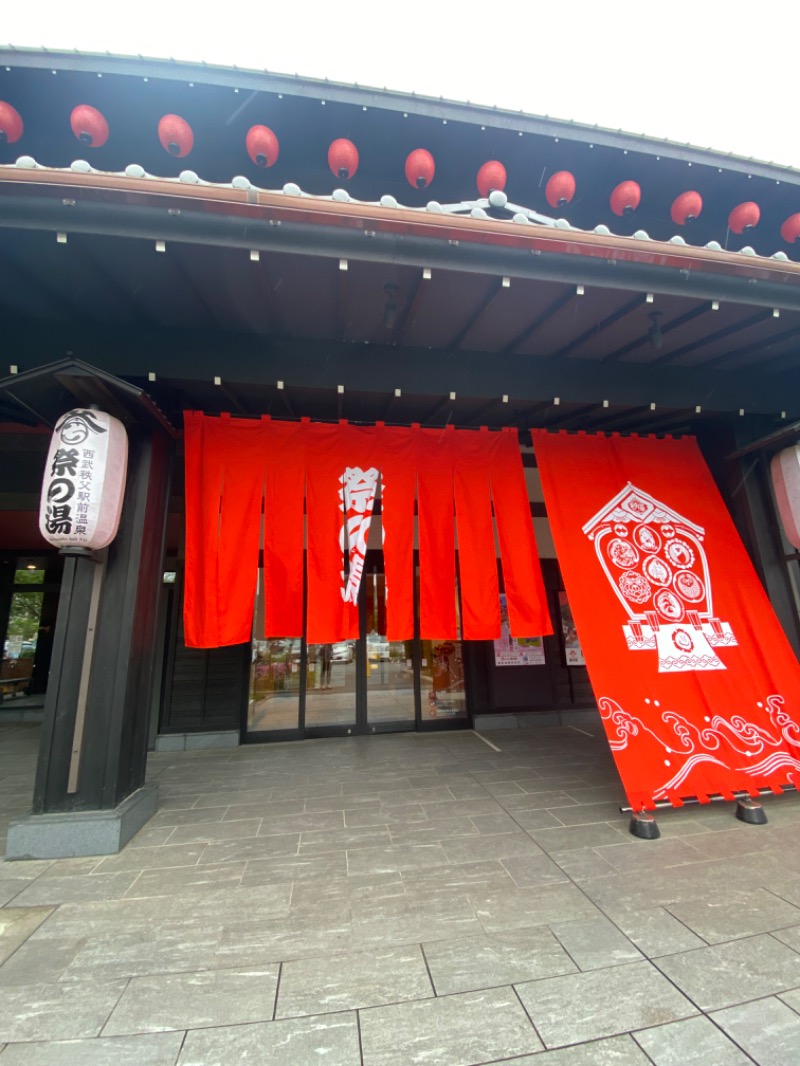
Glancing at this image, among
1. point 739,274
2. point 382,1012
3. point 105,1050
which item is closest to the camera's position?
point 105,1050

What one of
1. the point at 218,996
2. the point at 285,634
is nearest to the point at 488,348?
the point at 285,634

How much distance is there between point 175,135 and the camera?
148 inches

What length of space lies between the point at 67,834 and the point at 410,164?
654 cm

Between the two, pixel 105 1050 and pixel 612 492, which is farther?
pixel 612 492

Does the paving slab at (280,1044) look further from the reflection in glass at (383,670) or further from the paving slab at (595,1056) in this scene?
the reflection in glass at (383,670)

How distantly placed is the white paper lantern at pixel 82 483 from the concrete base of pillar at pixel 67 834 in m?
2.18

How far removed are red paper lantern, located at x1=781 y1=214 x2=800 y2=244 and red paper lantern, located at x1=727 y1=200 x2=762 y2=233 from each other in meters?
0.47

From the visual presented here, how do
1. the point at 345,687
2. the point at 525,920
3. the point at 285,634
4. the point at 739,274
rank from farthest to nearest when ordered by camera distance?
the point at 345,687 → the point at 285,634 → the point at 739,274 → the point at 525,920

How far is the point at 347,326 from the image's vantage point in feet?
12.9

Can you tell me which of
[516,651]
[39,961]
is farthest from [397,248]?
[516,651]

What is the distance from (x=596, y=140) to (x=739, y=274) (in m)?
2.27

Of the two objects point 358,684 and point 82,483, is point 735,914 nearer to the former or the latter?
point 82,483

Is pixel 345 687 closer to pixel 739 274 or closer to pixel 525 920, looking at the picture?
pixel 525 920

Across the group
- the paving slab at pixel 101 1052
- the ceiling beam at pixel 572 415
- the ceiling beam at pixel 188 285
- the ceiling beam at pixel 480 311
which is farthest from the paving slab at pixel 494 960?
the ceiling beam at pixel 188 285
